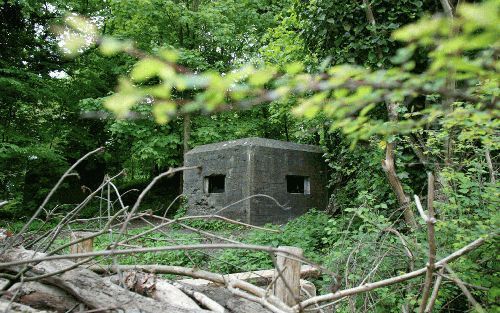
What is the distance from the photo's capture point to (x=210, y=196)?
11.4 metres

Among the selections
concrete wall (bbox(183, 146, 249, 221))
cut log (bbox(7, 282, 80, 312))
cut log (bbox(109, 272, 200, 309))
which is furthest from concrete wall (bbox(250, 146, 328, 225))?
cut log (bbox(7, 282, 80, 312))

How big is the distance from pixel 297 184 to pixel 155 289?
357 inches

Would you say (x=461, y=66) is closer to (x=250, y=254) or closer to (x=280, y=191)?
(x=250, y=254)

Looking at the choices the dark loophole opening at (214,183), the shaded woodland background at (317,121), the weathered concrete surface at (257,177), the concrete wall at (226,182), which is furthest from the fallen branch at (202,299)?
the dark loophole opening at (214,183)

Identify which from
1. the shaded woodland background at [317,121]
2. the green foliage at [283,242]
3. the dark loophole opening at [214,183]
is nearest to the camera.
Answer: the shaded woodland background at [317,121]

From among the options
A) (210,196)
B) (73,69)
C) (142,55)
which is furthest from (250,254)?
(73,69)

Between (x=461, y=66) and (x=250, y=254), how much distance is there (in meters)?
5.88

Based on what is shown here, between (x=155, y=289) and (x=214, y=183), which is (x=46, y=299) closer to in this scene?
(x=155, y=289)

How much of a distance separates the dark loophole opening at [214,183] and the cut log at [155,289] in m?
8.77

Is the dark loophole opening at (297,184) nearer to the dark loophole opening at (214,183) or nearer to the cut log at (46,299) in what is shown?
the dark loophole opening at (214,183)

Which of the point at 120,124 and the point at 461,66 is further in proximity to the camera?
the point at 120,124

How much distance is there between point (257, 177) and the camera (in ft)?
33.9

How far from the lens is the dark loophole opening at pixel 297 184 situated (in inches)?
448

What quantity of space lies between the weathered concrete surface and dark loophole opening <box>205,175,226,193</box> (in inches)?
7.0
